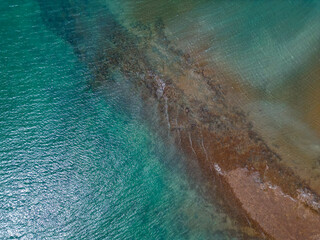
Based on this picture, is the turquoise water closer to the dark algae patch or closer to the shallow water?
the shallow water

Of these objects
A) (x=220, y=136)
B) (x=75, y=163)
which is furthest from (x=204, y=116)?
(x=75, y=163)

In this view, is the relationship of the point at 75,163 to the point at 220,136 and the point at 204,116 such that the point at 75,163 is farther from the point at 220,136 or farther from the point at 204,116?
the point at 220,136

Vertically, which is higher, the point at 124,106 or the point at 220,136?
the point at 124,106

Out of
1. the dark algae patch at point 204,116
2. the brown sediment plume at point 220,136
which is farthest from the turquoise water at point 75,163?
the brown sediment plume at point 220,136

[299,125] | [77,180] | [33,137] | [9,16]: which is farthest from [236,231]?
[9,16]

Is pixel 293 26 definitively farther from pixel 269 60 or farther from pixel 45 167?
pixel 45 167

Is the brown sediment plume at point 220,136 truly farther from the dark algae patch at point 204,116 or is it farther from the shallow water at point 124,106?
the shallow water at point 124,106
